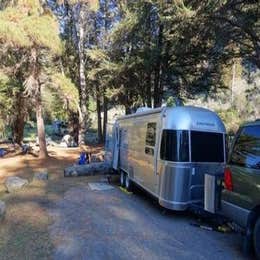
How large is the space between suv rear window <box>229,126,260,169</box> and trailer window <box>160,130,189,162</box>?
2221 mm

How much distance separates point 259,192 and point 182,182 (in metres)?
2.99

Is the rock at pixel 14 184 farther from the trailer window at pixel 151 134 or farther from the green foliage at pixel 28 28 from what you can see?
the green foliage at pixel 28 28

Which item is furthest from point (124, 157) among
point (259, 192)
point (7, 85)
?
point (7, 85)

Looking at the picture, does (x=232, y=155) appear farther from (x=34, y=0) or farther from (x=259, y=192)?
(x=34, y=0)

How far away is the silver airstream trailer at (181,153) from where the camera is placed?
28.3ft

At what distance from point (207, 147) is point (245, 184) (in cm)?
318

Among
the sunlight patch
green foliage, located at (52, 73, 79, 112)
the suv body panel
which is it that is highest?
green foliage, located at (52, 73, 79, 112)

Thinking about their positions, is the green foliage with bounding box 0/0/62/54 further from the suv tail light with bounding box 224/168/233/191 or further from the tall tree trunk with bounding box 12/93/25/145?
the suv tail light with bounding box 224/168/233/191

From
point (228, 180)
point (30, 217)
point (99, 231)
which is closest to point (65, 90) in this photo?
point (30, 217)

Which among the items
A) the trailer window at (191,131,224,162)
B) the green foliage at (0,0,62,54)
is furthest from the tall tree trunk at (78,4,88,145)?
the trailer window at (191,131,224,162)

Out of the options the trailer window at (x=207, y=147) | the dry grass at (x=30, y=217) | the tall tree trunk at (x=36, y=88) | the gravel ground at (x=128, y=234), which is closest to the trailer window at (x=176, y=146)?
the trailer window at (x=207, y=147)

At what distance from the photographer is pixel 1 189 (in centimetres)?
1380

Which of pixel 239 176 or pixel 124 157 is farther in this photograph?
pixel 124 157

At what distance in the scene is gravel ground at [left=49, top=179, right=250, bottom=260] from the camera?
6219mm
